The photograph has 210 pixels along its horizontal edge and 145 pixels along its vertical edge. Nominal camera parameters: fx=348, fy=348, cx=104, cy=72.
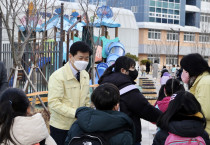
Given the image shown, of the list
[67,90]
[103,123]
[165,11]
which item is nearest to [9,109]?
[103,123]

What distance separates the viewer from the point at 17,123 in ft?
9.09

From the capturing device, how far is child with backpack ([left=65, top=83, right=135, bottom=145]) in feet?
9.11

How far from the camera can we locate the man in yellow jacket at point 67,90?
3.94m

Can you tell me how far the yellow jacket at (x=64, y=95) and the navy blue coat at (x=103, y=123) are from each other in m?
0.97

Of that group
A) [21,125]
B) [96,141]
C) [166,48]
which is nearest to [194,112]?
[96,141]

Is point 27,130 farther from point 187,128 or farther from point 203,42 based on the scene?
point 203,42

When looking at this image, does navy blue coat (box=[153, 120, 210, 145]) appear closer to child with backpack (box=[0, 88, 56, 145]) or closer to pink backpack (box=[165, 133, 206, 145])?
pink backpack (box=[165, 133, 206, 145])

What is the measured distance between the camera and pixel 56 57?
386 inches

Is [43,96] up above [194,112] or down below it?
below

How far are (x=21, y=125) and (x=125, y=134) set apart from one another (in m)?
0.83

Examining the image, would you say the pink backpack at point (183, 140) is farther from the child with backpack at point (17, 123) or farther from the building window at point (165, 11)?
the building window at point (165, 11)

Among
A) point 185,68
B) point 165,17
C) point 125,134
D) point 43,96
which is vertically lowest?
point 43,96

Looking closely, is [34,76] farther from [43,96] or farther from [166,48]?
[166,48]

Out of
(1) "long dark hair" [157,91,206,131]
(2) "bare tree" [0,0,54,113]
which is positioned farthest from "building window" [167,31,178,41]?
(1) "long dark hair" [157,91,206,131]
